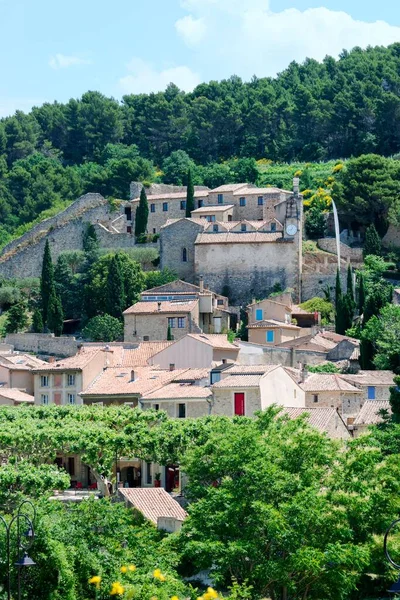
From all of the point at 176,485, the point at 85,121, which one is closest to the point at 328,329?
the point at 176,485

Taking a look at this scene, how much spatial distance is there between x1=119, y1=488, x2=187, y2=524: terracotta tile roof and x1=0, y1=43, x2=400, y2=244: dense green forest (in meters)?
67.5

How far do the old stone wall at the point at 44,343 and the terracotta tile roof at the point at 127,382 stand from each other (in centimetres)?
1584

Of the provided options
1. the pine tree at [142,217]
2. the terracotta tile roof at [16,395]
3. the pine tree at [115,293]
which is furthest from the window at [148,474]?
the pine tree at [142,217]

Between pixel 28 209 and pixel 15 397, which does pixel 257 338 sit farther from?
pixel 28 209

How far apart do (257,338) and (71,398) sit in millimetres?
16178

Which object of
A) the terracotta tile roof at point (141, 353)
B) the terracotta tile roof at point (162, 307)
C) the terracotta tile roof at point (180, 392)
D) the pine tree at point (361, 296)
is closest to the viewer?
the terracotta tile roof at point (180, 392)

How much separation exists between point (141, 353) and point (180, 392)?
1337cm

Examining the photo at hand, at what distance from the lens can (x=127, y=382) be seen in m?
70.8

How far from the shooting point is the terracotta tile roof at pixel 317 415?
59653 millimetres

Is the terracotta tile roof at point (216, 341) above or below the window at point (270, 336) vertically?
above

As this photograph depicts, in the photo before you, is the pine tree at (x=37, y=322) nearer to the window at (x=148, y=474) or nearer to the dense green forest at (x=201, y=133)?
the dense green forest at (x=201, y=133)

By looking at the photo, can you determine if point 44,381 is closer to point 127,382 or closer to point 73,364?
point 73,364

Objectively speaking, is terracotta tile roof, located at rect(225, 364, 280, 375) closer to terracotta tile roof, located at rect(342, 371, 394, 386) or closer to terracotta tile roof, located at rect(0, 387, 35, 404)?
terracotta tile roof, located at rect(342, 371, 394, 386)

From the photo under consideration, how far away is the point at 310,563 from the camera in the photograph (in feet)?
A: 144
